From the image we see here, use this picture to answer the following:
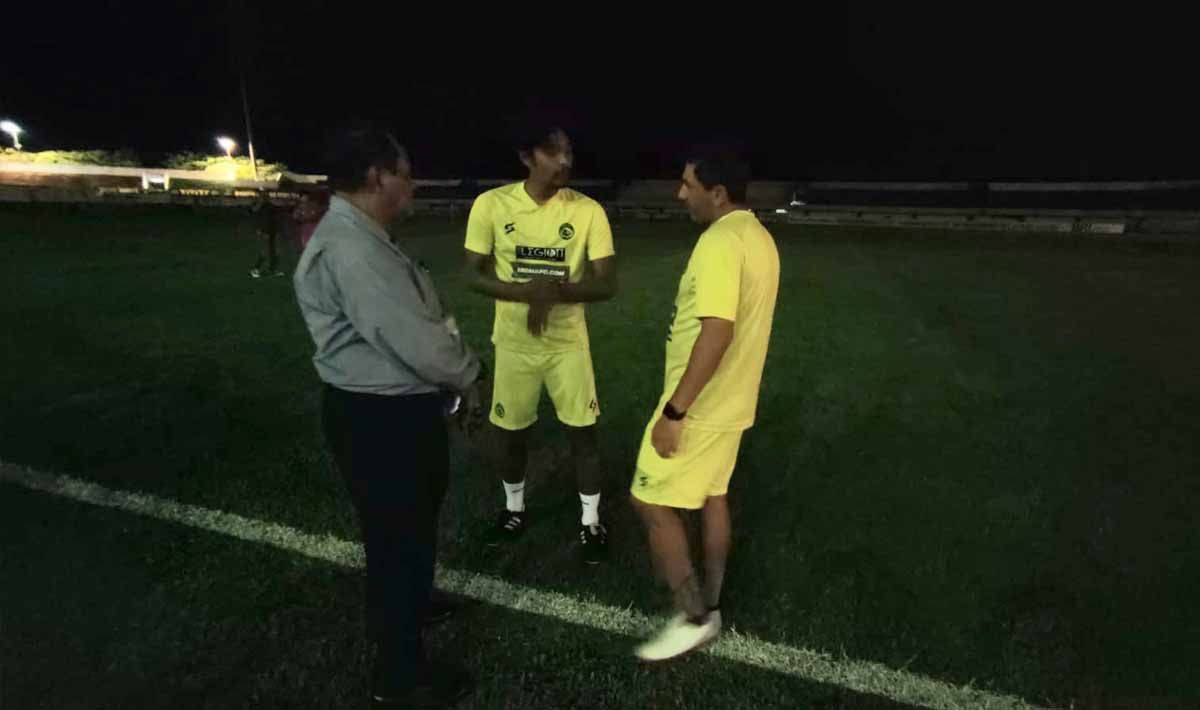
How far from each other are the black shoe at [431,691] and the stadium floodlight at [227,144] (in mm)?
51446

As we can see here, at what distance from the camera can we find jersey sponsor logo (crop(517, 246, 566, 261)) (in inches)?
142

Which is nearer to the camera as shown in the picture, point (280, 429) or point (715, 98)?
point (280, 429)

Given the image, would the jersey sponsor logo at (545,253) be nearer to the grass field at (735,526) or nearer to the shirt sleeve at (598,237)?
the shirt sleeve at (598,237)

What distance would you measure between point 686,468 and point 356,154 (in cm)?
161

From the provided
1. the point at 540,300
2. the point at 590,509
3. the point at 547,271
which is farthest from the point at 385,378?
the point at 590,509

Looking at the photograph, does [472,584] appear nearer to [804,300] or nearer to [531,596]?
[531,596]

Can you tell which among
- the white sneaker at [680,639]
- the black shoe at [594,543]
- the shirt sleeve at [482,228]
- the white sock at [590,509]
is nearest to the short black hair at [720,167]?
the shirt sleeve at [482,228]

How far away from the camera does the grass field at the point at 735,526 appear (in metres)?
2.93

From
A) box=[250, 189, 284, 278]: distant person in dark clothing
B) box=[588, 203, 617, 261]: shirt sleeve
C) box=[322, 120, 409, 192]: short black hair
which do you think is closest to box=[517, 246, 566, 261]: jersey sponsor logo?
box=[588, 203, 617, 261]: shirt sleeve

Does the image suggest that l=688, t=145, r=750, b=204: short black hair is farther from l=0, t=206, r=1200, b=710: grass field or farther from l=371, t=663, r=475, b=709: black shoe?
l=371, t=663, r=475, b=709: black shoe

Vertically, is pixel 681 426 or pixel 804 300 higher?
pixel 681 426

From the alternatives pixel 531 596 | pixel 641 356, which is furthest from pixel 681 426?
pixel 641 356

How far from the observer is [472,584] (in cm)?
352

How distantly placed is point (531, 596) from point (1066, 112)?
40.1 metres
